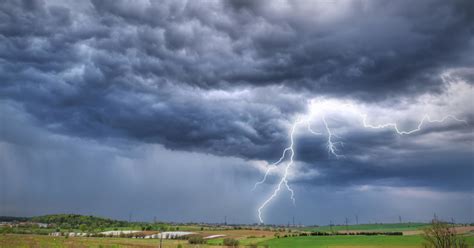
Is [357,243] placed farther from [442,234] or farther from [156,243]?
[442,234]

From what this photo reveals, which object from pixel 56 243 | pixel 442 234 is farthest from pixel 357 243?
pixel 56 243

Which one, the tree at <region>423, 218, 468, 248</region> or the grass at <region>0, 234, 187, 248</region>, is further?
the grass at <region>0, 234, 187, 248</region>

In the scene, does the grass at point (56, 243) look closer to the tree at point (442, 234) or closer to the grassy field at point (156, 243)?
the grassy field at point (156, 243)

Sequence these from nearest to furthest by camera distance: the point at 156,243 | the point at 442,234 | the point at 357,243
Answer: the point at 442,234
the point at 156,243
the point at 357,243

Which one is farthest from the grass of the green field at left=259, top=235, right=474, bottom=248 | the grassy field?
the green field at left=259, top=235, right=474, bottom=248

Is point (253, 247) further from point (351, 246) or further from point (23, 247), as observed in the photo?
point (23, 247)

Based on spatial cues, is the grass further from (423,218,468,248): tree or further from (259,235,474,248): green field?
(423,218,468,248): tree

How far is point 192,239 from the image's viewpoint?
4500 inches

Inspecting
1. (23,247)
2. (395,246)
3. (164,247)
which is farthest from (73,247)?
(395,246)

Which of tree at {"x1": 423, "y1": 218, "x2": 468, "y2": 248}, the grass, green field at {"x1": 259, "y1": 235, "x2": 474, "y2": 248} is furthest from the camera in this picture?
green field at {"x1": 259, "y1": 235, "x2": 474, "y2": 248}

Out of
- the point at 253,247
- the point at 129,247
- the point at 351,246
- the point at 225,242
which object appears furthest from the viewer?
Result: the point at 225,242

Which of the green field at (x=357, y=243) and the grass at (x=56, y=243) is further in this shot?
the green field at (x=357, y=243)

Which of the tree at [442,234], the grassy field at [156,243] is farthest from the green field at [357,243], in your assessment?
the tree at [442,234]

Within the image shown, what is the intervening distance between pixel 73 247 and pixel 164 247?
20044 millimetres
